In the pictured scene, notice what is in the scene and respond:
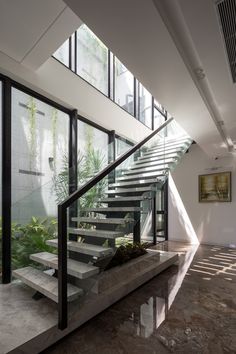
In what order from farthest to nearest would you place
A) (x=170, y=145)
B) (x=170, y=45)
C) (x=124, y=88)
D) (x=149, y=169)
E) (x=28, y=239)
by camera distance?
(x=124, y=88) → (x=170, y=145) → (x=149, y=169) → (x=28, y=239) → (x=170, y=45)

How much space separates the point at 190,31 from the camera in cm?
199

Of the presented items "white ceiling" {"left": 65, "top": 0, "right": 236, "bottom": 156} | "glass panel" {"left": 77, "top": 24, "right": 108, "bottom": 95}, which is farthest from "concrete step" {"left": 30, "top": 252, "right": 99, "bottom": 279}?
"glass panel" {"left": 77, "top": 24, "right": 108, "bottom": 95}

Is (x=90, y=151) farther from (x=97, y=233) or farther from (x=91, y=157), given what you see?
(x=97, y=233)

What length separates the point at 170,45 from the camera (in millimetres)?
2127

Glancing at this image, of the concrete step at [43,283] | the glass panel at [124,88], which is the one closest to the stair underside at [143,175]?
the concrete step at [43,283]

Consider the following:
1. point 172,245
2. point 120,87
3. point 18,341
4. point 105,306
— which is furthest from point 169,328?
point 120,87

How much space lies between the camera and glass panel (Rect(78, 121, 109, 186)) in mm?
3771

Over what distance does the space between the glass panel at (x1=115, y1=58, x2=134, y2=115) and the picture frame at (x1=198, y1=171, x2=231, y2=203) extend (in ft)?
10.2

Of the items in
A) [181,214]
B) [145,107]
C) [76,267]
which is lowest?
[181,214]

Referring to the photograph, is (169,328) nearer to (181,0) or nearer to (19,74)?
(181,0)

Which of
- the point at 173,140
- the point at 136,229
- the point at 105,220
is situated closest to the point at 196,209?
the point at 173,140

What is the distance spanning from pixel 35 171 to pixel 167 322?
9.17 feet

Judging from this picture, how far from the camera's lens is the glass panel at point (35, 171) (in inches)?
120

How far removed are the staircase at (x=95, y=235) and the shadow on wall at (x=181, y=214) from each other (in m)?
3.52
